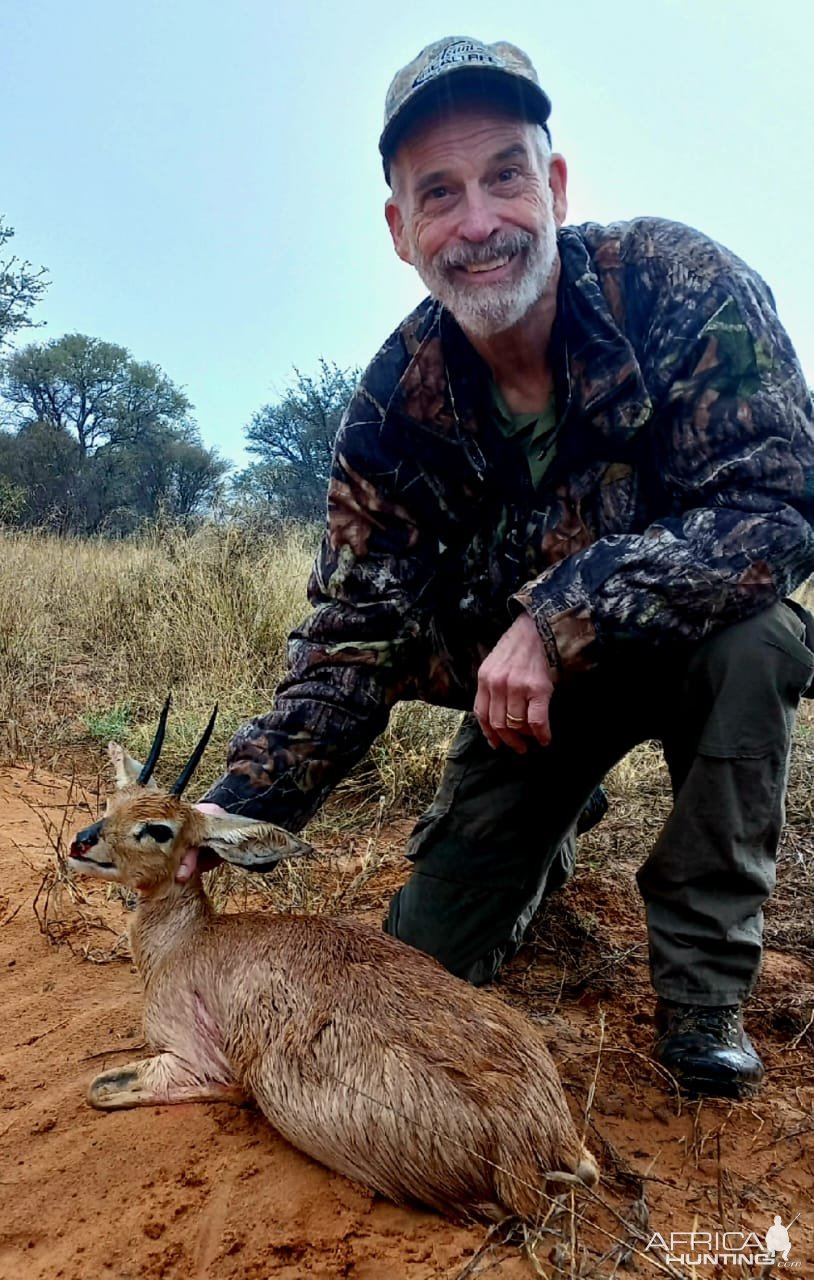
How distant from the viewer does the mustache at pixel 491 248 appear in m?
3.09

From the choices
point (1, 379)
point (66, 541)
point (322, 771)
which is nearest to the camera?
point (322, 771)

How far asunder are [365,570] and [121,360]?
2677 cm

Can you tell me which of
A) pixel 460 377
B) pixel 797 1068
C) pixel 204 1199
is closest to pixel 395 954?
pixel 204 1199

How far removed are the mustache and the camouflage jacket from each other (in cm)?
20

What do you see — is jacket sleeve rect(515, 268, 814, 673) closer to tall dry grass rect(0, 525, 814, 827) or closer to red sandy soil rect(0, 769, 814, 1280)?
red sandy soil rect(0, 769, 814, 1280)

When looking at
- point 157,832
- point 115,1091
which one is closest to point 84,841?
point 157,832

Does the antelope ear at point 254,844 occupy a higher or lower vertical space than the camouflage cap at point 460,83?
lower

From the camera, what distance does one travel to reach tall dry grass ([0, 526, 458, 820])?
17.9 feet

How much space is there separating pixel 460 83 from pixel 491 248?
511 mm

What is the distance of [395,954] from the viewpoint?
8.23 ft

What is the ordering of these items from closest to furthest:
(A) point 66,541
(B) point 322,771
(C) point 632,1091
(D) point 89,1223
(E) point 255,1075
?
(D) point 89,1223, (E) point 255,1075, (C) point 632,1091, (B) point 322,771, (A) point 66,541

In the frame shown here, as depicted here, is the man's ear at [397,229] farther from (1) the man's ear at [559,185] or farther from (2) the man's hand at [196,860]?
(2) the man's hand at [196,860]

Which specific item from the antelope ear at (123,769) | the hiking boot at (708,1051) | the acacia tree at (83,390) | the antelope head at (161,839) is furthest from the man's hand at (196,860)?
the acacia tree at (83,390)

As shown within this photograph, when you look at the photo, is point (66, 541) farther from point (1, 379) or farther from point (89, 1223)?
point (1, 379)
